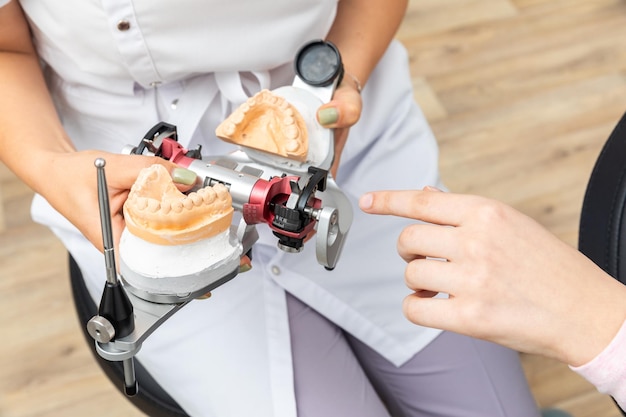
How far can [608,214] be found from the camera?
0.79 metres

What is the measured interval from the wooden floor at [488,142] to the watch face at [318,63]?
0.76 m

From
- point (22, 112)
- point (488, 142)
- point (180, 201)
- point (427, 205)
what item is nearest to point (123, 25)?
point (22, 112)

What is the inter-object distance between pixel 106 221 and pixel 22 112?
1.23ft

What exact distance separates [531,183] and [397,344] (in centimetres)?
75

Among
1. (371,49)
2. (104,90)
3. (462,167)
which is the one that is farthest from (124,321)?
(462,167)

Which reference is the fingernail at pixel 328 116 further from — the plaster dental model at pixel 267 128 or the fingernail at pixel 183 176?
the fingernail at pixel 183 176

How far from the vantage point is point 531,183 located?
5.09 feet

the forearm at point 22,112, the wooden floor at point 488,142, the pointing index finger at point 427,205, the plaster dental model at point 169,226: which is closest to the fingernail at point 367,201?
the pointing index finger at point 427,205

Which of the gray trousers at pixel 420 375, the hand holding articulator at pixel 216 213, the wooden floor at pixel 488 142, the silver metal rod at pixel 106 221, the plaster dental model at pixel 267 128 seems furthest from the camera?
the wooden floor at pixel 488 142

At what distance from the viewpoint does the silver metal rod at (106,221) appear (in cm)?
50

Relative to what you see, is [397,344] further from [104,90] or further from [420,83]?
[420,83]

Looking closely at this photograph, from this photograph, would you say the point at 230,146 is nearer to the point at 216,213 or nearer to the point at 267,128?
the point at 267,128

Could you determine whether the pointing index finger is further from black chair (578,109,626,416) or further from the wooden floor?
the wooden floor

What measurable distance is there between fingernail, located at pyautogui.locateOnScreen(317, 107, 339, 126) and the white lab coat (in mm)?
121
